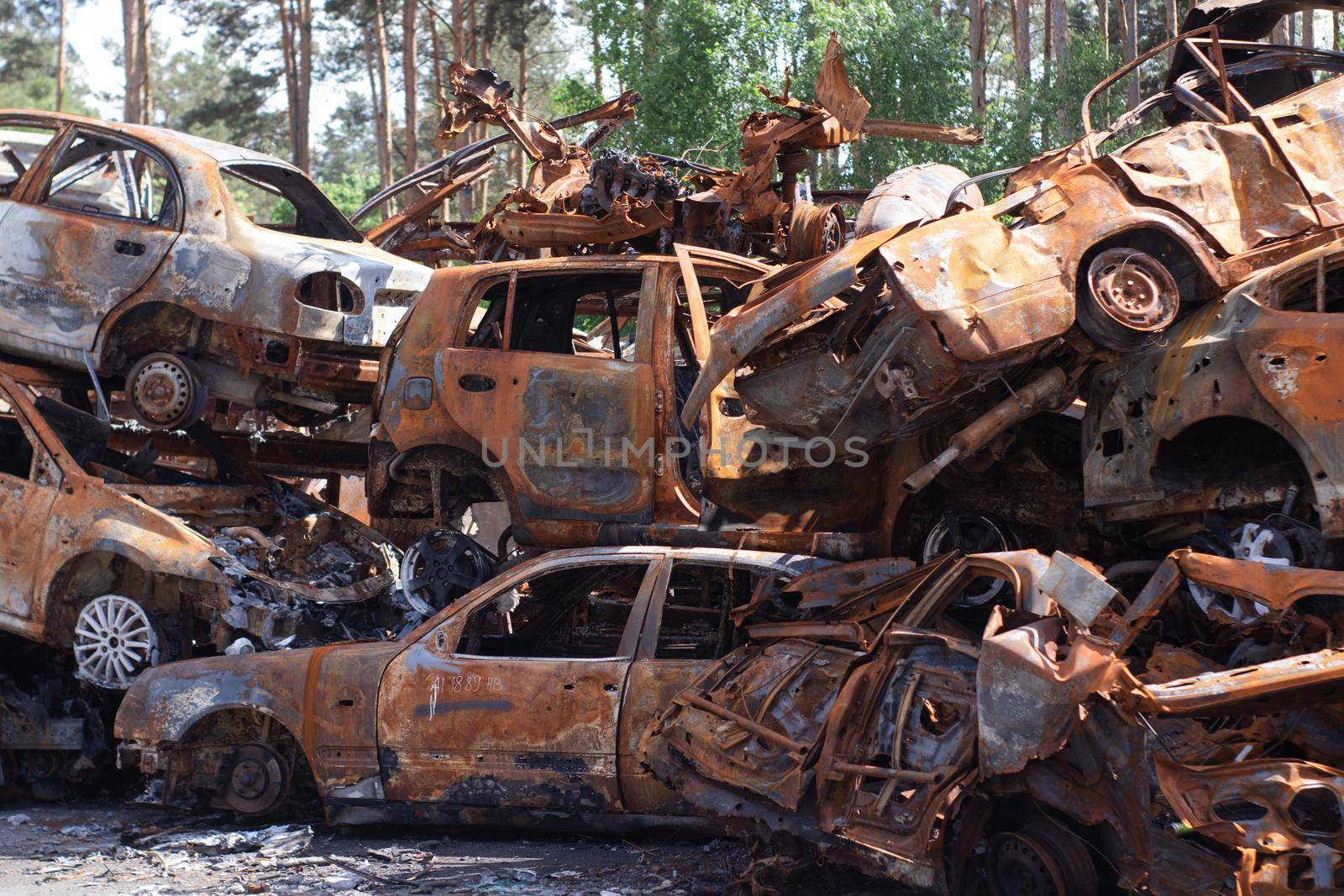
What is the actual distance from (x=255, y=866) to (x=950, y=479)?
3.64 metres

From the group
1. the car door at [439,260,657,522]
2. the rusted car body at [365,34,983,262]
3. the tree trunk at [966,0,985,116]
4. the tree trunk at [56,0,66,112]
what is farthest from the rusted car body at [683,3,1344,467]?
the tree trunk at [56,0,66,112]

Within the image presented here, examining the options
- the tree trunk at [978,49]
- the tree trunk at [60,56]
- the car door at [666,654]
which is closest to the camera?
the car door at [666,654]

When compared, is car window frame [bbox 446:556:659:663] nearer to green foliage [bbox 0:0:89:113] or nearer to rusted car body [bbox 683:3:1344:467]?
rusted car body [bbox 683:3:1344:467]

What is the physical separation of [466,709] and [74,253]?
15.3 ft

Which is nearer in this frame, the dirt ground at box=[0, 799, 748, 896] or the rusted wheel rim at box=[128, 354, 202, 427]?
the dirt ground at box=[0, 799, 748, 896]

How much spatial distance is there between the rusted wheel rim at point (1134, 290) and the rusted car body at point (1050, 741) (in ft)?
4.61

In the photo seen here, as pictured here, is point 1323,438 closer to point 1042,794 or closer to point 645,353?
point 1042,794

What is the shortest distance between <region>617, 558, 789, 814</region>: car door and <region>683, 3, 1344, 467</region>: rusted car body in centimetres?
108

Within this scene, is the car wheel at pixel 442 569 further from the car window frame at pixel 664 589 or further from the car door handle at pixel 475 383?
the car window frame at pixel 664 589

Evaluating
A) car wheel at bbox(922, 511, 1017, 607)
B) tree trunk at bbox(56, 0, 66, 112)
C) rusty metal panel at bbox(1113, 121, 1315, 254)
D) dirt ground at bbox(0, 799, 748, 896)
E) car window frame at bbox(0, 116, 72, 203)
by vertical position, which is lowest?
dirt ground at bbox(0, 799, 748, 896)

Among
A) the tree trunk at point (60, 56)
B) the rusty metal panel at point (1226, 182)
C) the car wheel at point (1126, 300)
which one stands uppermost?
the tree trunk at point (60, 56)

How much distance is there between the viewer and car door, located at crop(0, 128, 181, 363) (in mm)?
8930

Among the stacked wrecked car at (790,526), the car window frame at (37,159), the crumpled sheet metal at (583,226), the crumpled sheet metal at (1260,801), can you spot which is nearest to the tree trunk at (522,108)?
the crumpled sheet metal at (583,226)

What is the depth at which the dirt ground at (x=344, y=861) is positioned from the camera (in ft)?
18.7
